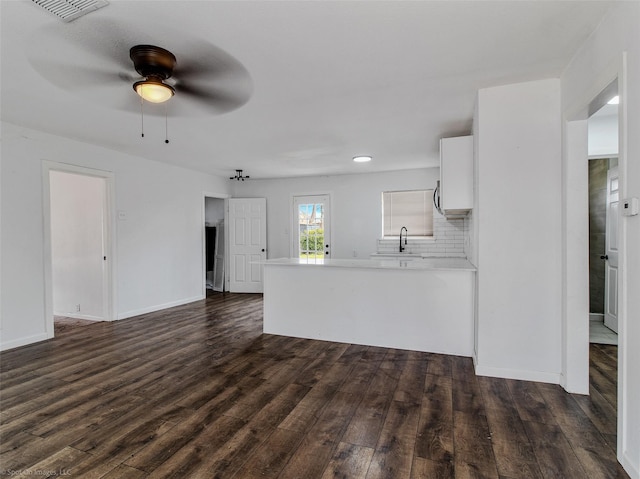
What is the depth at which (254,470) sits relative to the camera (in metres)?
1.72

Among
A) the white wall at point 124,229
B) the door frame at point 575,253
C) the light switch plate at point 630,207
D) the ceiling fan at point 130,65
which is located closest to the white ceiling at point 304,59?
the ceiling fan at point 130,65

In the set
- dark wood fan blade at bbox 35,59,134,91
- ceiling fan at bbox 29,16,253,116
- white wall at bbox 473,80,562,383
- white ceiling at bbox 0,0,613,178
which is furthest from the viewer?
white wall at bbox 473,80,562,383

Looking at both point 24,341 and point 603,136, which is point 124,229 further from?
point 603,136

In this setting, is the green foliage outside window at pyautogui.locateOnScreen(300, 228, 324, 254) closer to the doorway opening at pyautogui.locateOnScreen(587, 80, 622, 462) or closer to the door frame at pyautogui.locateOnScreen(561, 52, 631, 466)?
the doorway opening at pyautogui.locateOnScreen(587, 80, 622, 462)

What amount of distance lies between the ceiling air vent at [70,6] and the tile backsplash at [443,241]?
536 centimetres

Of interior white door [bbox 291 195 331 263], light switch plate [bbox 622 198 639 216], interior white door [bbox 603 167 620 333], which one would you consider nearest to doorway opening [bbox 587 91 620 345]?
interior white door [bbox 603 167 620 333]

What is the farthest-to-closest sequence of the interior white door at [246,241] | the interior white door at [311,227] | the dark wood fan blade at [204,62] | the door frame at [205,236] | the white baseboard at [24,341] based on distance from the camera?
1. the interior white door at [246,241]
2. the interior white door at [311,227]
3. the door frame at [205,236]
4. the white baseboard at [24,341]
5. the dark wood fan blade at [204,62]

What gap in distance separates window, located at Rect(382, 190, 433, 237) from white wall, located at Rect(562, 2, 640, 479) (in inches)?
169

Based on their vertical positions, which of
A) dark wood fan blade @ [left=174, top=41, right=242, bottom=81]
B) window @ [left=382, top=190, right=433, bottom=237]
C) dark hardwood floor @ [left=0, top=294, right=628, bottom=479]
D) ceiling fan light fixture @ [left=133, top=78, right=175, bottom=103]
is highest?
dark wood fan blade @ [left=174, top=41, right=242, bottom=81]

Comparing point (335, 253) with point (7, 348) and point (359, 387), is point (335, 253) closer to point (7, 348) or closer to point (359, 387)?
point (359, 387)

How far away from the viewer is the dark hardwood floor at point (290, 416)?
5.77ft

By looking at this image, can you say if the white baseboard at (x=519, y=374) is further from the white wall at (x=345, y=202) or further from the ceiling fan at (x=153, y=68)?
the white wall at (x=345, y=202)

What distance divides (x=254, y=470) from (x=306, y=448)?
32cm

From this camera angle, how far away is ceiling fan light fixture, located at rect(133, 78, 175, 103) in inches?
87.8
